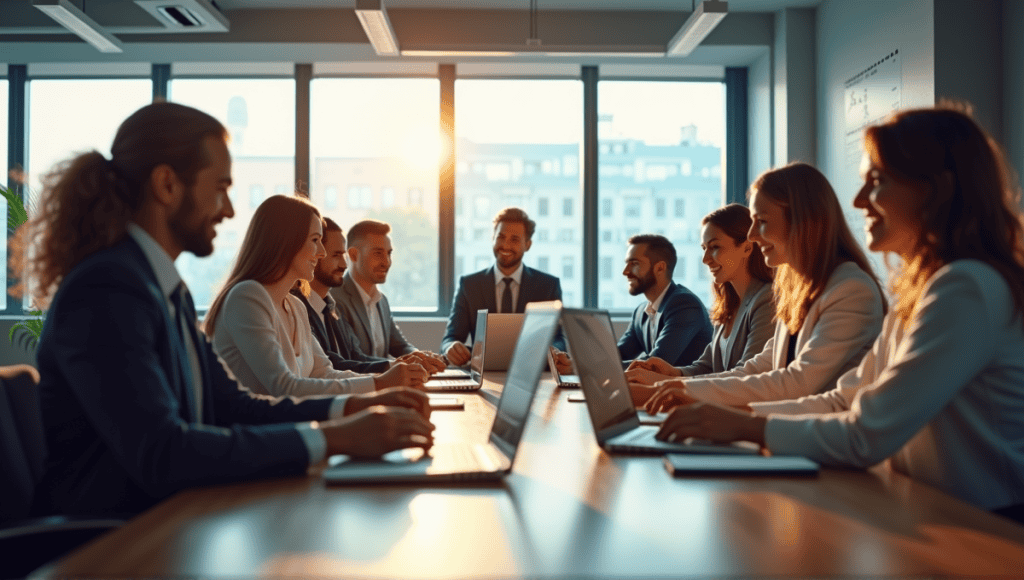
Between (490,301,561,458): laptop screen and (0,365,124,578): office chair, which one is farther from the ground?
(490,301,561,458): laptop screen

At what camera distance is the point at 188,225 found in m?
1.52

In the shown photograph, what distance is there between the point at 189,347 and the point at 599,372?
32.2 inches

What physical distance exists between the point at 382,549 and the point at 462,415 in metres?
1.18

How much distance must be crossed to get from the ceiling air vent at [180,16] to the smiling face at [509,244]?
224 cm

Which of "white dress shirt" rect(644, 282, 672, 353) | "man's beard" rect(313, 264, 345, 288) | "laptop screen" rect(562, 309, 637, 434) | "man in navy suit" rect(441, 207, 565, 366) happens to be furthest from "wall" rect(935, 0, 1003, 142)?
"laptop screen" rect(562, 309, 637, 434)

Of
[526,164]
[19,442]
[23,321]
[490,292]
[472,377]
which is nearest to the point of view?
[19,442]

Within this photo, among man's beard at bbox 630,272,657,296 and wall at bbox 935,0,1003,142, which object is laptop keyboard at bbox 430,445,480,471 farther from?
wall at bbox 935,0,1003,142

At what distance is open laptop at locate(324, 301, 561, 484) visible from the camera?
128cm

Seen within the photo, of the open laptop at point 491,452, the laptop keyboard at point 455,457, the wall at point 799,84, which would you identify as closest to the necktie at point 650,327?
the wall at point 799,84

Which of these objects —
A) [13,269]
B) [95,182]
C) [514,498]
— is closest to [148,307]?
[95,182]

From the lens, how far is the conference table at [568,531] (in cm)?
88

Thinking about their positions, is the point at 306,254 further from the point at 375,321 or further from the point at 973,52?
the point at 973,52

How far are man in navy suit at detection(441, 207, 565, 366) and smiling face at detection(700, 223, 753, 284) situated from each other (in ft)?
5.41

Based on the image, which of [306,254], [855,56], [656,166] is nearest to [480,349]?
[306,254]
